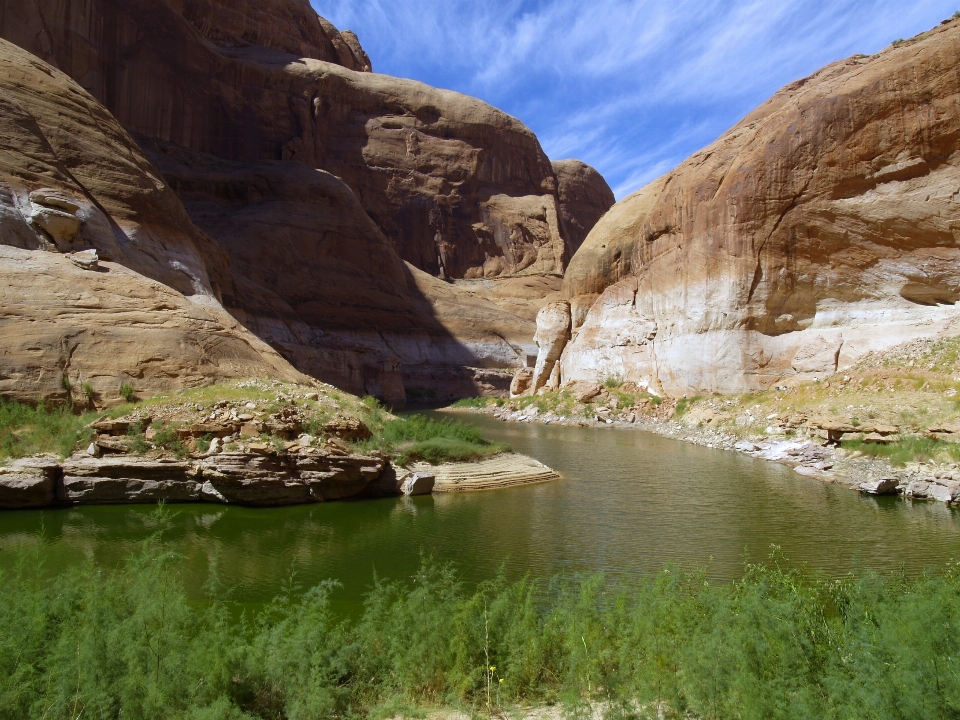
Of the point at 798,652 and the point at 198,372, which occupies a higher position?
the point at 198,372

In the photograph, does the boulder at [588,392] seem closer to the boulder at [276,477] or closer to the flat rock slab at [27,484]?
the boulder at [276,477]

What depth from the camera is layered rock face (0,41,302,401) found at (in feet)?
56.7

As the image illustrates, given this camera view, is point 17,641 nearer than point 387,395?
Yes

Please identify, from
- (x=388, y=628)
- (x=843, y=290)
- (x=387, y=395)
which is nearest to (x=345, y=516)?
(x=388, y=628)

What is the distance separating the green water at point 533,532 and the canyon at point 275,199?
654cm

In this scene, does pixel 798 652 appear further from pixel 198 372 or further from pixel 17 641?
pixel 198 372

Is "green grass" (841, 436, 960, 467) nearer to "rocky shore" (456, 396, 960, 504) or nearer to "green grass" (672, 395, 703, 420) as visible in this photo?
"rocky shore" (456, 396, 960, 504)

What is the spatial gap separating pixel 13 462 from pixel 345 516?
720 centimetres

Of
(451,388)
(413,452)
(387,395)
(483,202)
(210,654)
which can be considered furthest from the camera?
(483,202)

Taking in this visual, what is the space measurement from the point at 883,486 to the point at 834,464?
10.2 ft

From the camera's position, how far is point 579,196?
4026 inches

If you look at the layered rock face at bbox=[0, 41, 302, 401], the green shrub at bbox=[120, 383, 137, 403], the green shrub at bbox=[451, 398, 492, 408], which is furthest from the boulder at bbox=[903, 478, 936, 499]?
the green shrub at bbox=[451, 398, 492, 408]

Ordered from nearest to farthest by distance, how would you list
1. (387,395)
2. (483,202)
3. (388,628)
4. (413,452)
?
(388,628), (413,452), (387,395), (483,202)

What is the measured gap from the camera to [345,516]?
566 inches
